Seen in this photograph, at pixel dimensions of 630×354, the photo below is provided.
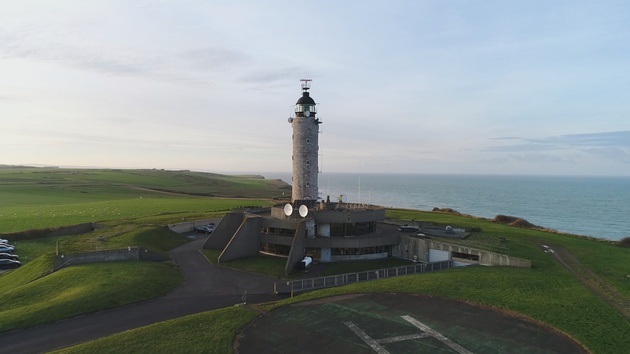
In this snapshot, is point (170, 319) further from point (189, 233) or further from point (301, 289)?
point (189, 233)

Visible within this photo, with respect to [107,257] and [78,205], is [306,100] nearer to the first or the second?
[107,257]

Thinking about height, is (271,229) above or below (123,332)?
above

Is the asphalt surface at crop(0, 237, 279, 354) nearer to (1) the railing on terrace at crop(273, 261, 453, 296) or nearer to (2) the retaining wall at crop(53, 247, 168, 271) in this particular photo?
(1) the railing on terrace at crop(273, 261, 453, 296)

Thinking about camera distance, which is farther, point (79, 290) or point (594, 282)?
point (594, 282)

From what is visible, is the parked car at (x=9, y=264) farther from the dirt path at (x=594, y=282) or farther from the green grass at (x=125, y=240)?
the dirt path at (x=594, y=282)

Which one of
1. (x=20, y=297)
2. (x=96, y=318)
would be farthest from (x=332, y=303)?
→ (x=20, y=297)

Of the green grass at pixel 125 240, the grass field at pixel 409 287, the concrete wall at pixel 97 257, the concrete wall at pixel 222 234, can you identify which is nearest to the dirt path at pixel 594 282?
the grass field at pixel 409 287

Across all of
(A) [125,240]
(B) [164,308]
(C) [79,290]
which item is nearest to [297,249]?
(B) [164,308]
